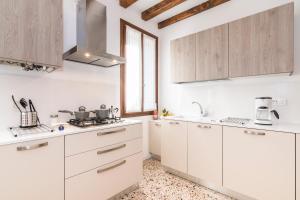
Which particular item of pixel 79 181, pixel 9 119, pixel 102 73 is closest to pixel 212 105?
pixel 102 73

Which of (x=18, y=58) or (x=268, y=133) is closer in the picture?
(x=18, y=58)

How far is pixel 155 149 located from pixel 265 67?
2.21 meters

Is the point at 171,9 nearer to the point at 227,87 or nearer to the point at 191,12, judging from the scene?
the point at 191,12

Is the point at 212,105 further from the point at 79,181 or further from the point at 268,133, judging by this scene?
the point at 79,181

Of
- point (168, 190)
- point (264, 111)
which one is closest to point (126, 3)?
point (264, 111)

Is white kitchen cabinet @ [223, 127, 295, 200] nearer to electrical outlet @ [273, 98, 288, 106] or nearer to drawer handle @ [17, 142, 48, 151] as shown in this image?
electrical outlet @ [273, 98, 288, 106]

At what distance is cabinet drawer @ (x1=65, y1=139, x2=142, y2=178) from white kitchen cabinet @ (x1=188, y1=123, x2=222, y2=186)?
806 mm

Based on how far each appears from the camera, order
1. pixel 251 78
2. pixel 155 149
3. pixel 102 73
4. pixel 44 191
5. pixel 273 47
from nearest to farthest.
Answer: pixel 44 191
pixel 273 47
pixel 251 78
pixel 102 73
pixel 155 149

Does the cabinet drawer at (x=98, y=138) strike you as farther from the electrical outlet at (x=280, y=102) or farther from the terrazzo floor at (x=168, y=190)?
the electrical outlet at (x=280, y=102)

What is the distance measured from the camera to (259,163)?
5.47 feet

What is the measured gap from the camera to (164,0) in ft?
8.63

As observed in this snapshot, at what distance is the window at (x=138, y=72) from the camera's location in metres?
2.74

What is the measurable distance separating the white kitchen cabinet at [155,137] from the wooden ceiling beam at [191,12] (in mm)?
2033

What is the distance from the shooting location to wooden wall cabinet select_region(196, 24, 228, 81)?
7.12 ft
